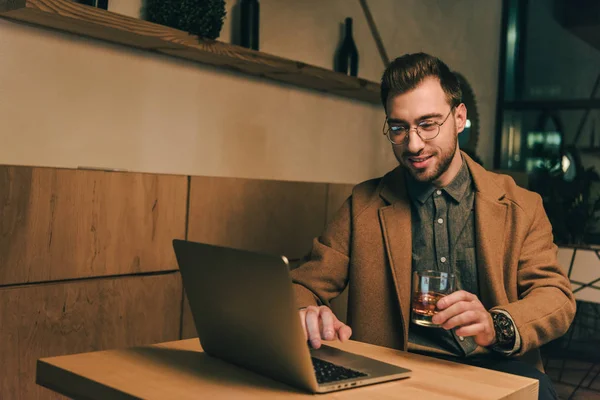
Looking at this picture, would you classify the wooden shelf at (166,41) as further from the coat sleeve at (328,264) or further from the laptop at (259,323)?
the laptop at (259,323)

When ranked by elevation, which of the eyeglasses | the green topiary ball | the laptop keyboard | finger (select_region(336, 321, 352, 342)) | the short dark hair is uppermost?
the green topiary ball

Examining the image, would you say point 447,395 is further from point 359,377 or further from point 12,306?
point 12,306

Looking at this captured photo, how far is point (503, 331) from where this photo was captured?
162 centimetres

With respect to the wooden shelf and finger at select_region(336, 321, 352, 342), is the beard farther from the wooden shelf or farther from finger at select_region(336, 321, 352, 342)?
the wooden shelf

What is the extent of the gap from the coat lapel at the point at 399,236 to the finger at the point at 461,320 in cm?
52

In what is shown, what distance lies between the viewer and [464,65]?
17.1 feet

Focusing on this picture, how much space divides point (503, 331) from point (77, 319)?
143 cm

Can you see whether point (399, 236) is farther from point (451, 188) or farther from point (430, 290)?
point (430, 290)

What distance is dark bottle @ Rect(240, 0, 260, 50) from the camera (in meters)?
3.25

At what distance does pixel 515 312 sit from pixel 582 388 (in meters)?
2.71

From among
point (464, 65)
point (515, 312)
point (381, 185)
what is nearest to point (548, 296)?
point (515, 312)

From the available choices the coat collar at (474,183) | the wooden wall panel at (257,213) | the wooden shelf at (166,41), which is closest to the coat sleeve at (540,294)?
the coat collar at (474,183)

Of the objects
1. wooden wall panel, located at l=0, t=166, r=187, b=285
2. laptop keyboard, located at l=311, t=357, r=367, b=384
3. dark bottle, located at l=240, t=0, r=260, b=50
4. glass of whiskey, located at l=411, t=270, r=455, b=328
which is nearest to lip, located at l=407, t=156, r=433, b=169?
glass of whiskey, located at l=411, t=270, r=455, b=328

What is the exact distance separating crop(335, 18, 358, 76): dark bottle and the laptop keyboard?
109 inches
